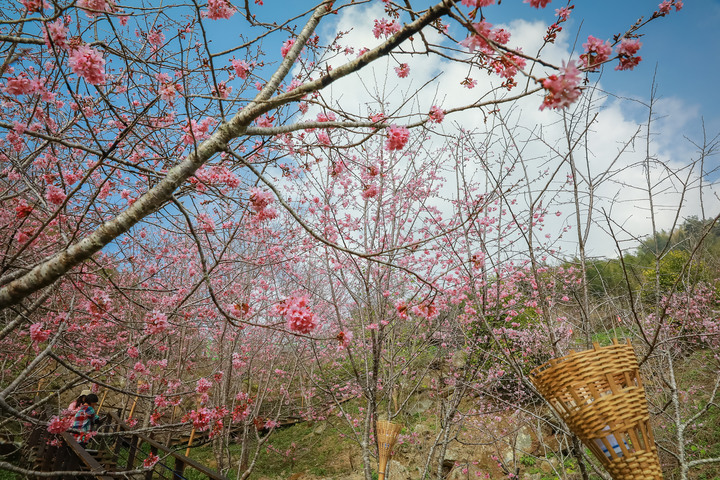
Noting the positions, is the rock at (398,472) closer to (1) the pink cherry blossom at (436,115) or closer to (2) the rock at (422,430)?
(2) the rock at (422,430)

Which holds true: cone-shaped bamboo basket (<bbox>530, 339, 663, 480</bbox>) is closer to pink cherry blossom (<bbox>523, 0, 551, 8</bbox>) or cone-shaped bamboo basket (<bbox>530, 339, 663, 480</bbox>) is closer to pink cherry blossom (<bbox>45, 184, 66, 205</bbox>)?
pink cherry blossom (<bbox>523, 0, 551, 8</bbox>)

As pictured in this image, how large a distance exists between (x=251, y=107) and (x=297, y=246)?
5181 mm

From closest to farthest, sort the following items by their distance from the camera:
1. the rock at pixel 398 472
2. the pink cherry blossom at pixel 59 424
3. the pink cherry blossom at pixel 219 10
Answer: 1. the pink cherry blossom at pixel 219 10
2. the pink cherry blossom at pixel 59 424
3. the rock at pixel 398 472

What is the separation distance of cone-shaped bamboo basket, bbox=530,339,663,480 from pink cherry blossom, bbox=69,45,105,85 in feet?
7.77

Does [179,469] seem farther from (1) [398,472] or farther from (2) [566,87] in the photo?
(1) [398,472]

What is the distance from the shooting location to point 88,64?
177cm

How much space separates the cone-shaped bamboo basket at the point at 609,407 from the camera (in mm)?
1009

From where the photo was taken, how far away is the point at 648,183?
240cm

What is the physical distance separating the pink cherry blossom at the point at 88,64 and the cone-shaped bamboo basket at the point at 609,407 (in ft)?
7.77

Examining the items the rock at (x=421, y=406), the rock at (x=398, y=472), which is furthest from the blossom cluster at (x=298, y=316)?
the rock at (x=421, y=406)

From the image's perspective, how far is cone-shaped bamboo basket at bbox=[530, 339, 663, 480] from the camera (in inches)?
39.7

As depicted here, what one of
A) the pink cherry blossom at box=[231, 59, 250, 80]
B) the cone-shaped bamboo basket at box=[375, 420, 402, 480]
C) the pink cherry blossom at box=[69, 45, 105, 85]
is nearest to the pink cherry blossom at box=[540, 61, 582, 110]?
the pink cherry blossom at box=[69, 45, 105, 85]

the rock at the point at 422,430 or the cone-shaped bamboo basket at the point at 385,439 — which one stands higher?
the cone-shaped bamboo basket at the point at 385,439

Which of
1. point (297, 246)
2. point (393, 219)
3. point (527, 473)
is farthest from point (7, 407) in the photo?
point (527, 473)
